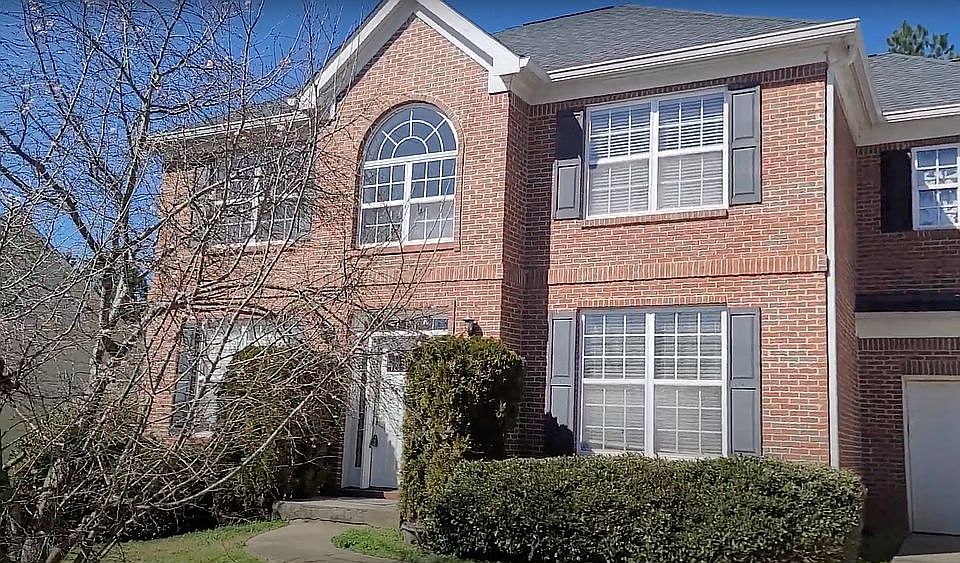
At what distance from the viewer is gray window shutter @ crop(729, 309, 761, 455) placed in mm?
10039

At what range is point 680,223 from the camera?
11.0m

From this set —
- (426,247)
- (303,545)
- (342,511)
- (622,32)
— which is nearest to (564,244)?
(426,247)

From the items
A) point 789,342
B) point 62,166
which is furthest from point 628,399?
point 62,166

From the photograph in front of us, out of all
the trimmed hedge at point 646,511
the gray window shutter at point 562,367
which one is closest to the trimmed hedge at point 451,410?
the trimmed hedge at point 646,511

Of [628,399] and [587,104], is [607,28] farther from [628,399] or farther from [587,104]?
[628,399]

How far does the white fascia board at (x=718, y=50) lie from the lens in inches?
402

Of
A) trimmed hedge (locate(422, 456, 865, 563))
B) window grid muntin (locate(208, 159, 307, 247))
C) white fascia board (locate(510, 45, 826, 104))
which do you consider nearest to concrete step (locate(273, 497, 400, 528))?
trimmed hedge (locate(422, 456, 865, 563))

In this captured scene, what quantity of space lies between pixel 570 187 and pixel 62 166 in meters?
7.03

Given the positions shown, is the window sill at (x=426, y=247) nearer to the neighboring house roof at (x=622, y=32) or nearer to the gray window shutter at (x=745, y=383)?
the neighboring house roof at (x=622, y=32)

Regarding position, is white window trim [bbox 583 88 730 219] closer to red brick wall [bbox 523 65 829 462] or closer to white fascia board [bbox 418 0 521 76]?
red brick wall [bbox 523 65 829 462]

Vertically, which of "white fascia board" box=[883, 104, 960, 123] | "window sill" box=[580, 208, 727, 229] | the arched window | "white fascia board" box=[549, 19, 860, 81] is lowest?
"window sill" box=[580, 208, 727, 229]

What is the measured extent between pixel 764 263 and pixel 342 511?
5930 millimetres

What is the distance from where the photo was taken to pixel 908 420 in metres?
11.9

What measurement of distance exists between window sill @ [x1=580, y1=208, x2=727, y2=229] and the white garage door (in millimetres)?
3977
